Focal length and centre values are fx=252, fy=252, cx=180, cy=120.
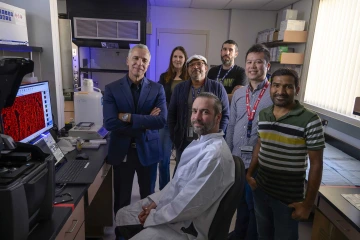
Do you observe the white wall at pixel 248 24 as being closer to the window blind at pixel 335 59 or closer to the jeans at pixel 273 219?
the window blind at pixel 335 59

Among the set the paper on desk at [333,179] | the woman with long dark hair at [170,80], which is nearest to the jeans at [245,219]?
the paper on desk at [333,179]

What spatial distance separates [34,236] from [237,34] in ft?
15.2

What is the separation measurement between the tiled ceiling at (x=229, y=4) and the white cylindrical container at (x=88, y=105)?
2.57 m

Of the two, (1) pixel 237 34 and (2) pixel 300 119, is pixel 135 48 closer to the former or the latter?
(2) pixel 300 119

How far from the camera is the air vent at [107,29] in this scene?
3.51 m

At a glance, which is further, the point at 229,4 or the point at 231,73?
the point at 229,4

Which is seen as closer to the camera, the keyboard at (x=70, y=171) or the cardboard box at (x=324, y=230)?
the keyboard at (x=70, y=171)

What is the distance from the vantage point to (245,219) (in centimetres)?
195

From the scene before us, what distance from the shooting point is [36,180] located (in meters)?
0.88

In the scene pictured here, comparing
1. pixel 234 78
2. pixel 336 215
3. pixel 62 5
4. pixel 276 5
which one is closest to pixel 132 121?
pixel 234 78

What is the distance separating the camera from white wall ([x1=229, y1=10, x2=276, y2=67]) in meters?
4.66

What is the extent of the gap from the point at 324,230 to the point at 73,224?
1.56 m

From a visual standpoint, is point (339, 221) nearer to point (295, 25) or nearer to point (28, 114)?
point (28, 114)

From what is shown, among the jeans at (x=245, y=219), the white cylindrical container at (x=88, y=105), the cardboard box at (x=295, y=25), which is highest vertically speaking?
the cardboard box at (x=295, y=25)
